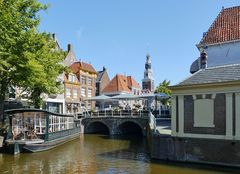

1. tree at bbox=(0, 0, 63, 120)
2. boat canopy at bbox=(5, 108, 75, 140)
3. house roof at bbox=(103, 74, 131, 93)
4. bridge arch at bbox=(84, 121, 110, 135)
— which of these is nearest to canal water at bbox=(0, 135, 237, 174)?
boat canopy at bbox=(5, 108, 75, 140)

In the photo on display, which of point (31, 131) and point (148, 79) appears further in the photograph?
point (148, 79)

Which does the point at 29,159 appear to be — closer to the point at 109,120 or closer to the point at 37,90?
the point at 37,90

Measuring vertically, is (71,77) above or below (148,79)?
below

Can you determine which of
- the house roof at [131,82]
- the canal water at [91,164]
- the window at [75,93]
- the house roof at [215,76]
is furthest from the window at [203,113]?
the house roof at [131,82]

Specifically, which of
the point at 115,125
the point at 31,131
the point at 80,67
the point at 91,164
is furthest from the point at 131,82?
the point at 91,164

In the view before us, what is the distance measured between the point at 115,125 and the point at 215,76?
22122 millimetres

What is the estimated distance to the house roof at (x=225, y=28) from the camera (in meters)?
26.8

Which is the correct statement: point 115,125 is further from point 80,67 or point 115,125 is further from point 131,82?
point 131,82

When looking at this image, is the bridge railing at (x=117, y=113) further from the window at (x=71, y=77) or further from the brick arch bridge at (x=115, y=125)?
the window at (x=71, y=77)

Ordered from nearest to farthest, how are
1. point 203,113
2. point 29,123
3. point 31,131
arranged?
point 203,113 < point 31,131 < point 29,123

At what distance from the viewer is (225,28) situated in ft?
90.7

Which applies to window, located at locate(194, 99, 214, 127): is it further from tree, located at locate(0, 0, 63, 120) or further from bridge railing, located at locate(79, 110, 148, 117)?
bridge railing, located at locate(79, 110, 148, 117)

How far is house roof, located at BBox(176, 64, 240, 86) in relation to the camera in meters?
16.8

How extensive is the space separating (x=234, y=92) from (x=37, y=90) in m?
17.4
